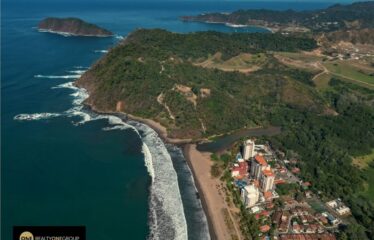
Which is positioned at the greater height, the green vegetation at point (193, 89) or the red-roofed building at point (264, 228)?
the green vegetation at point (193, 89)

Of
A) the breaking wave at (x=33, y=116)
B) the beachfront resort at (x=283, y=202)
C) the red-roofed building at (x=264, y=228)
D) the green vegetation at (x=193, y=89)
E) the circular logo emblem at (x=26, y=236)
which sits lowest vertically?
the red-roofed building at (x=264, y=228)

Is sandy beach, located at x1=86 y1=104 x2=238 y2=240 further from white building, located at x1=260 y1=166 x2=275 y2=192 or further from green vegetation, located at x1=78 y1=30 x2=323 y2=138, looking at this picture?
white building, located at x1=260 y1=166 x2=275 y2=192

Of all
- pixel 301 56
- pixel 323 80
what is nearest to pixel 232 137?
pixel 323 80

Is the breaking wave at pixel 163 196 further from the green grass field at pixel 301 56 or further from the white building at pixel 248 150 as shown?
the green grass field at pixel 301 56

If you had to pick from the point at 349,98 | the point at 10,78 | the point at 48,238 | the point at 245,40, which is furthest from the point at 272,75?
the point at 48,238

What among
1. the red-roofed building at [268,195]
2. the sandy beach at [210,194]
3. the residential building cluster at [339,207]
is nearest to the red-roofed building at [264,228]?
the sandy beach at [210,194]

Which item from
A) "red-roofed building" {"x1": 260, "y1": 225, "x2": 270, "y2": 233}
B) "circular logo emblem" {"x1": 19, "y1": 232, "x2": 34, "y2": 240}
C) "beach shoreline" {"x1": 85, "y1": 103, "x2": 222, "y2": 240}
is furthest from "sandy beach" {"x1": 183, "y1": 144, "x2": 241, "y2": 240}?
"circular logo emblem" {"x1": 19, "y1": 232, "x2": 34, "y2": 240}

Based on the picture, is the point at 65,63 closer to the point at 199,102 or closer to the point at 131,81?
the point at 131,81

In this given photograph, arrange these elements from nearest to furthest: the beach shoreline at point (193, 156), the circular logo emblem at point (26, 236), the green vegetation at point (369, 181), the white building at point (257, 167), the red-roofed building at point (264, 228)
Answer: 1. the circular logo emblem at point (26, 236)
2. the red-roofed building at point (264, 228)
3. the beach shoreline at point (193, 156)
4. the green vegetation at point (369, 181)
5. the white building at point (257, 167)
